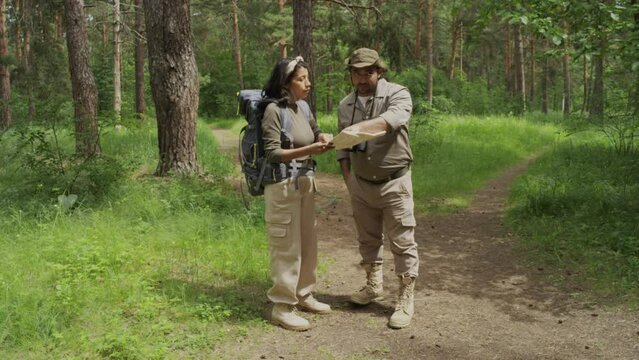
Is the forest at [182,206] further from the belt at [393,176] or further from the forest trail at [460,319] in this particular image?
the belt at [393,176]

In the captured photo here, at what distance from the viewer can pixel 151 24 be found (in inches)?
296

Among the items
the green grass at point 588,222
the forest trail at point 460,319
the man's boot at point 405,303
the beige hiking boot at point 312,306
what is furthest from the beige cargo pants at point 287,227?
the green grass at point 588,222

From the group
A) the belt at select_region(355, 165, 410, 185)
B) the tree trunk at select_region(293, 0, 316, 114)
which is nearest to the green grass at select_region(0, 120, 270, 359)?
the belt at select_region(355, 165, 410, 185)

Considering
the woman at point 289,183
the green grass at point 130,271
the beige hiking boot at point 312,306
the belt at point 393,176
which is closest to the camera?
the green grass at point 130,271

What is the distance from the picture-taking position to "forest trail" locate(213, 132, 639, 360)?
368cm

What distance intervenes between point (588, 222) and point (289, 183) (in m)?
4.22

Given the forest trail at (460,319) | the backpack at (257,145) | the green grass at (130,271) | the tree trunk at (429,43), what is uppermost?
the tree trunk at (429,43)

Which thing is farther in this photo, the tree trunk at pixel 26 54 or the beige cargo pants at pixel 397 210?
the tree trunk at pixel 26 54

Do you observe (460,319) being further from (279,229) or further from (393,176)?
(279,229)

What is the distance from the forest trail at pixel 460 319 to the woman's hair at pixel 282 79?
1819 mm

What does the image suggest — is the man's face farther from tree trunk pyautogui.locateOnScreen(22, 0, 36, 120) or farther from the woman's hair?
tree trunk pyautogui.locateOnScreen(22, 0, 36, 120)

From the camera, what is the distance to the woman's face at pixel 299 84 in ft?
12.7

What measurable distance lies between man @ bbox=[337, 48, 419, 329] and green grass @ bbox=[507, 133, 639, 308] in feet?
6.39

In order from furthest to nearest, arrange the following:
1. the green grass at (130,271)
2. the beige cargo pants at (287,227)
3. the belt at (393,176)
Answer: the belt at (393,176) < the beige cargo pants at (287,227) < the green grass at (130,271)
